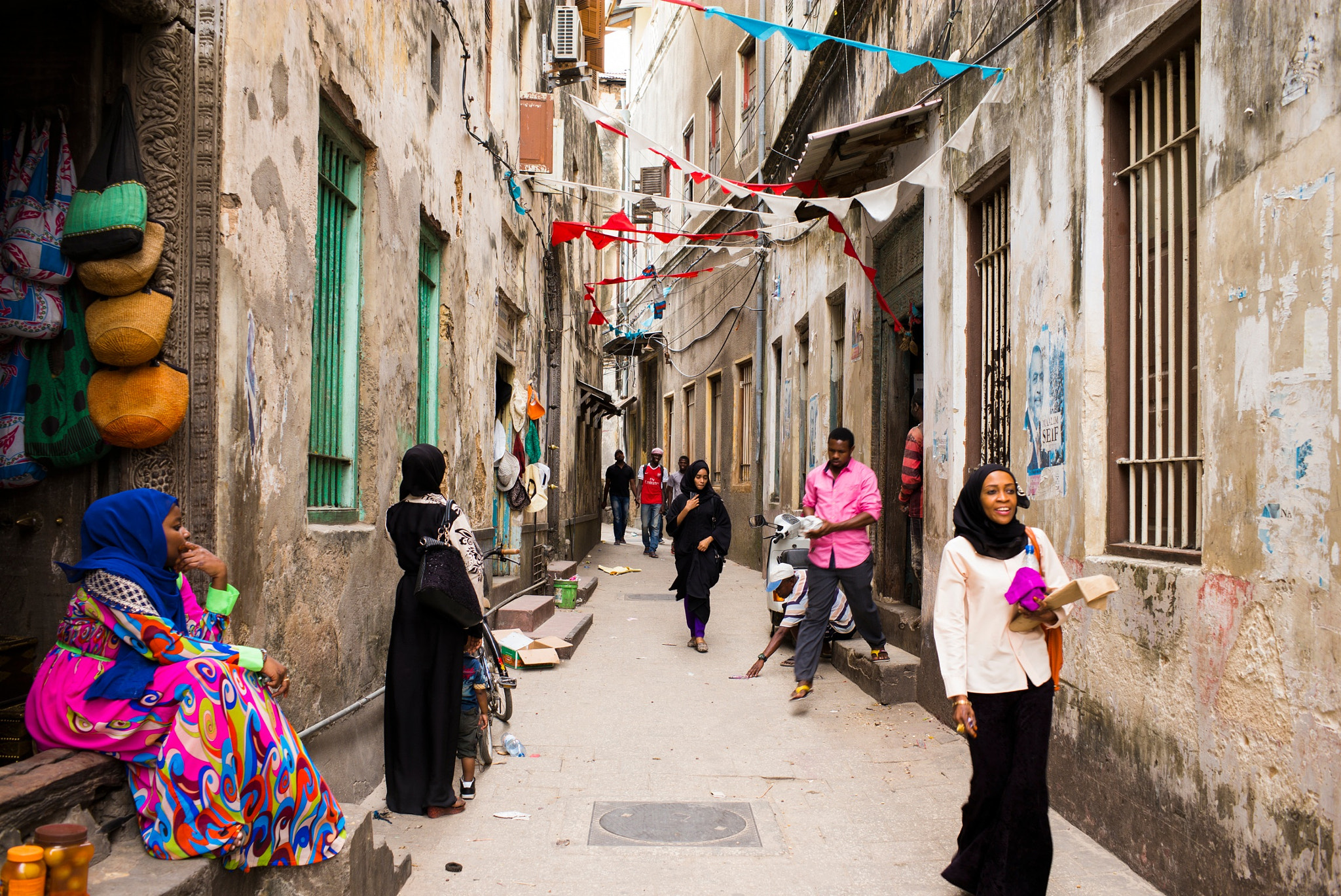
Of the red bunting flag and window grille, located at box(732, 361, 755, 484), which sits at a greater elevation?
the red bunting flag

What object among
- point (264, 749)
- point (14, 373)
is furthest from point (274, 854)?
point (14, 373)

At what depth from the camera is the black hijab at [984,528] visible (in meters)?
3.92

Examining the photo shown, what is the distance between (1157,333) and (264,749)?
157 inches

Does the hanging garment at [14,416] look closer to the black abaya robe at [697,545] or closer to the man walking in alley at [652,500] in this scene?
the black abaya robe at [697,545]

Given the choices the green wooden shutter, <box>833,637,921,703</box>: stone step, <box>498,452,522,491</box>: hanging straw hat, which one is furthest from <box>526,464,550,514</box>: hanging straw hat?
<box>833,637,921,703</box>: stone step

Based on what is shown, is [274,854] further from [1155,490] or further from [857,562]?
[857,562]

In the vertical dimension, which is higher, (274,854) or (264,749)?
(264,749)

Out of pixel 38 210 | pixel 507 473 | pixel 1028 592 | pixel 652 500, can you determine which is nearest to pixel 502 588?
pixel 507 473

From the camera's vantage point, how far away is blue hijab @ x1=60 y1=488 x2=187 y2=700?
2.99 m

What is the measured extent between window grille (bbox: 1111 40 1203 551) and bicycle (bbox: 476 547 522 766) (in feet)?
10.6

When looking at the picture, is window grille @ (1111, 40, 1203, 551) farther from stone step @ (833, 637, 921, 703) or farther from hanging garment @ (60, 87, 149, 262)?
hanging garment @ (60, 87, 149, 262)

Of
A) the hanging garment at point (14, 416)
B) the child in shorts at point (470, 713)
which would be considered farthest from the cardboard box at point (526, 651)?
the hanging garment at point (14, 416)

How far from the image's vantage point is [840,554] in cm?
759

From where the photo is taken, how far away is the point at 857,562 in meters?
7.59
